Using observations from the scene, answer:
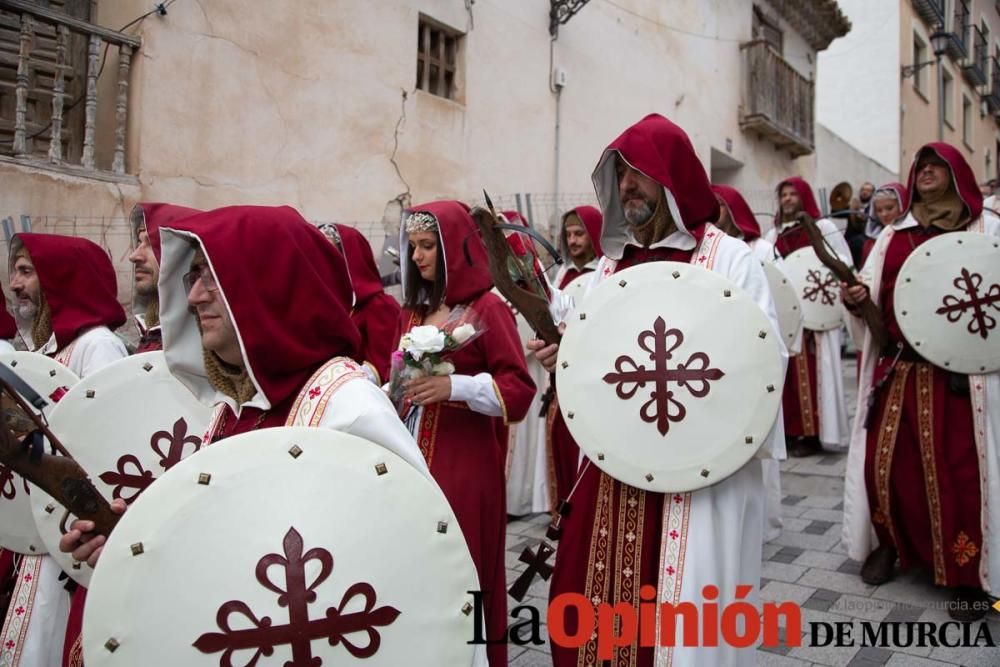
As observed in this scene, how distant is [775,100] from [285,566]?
1407cm

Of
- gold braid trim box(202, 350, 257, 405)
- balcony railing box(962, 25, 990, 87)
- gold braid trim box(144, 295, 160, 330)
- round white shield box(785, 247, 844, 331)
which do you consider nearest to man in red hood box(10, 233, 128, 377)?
gold braid trim box(144, 295, 160, 330)

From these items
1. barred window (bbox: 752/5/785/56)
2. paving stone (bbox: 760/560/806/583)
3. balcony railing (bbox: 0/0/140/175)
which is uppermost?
barred window (bbox: 752/5/785/56)

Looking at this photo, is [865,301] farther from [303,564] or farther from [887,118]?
[887,118]

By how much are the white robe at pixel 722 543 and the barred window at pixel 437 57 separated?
553 centimetres

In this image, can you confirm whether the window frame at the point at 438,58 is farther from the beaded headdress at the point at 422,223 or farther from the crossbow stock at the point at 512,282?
the crossbow stock at the point at 512,282

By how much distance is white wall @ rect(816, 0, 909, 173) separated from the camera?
16.9 m

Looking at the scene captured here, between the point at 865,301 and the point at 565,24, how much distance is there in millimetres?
6278

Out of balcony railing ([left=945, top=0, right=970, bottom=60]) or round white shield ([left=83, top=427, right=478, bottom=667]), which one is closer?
round white shield ([left=83, top=427, right=478, bottom=667])

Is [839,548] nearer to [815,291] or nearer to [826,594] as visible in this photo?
[826,594]

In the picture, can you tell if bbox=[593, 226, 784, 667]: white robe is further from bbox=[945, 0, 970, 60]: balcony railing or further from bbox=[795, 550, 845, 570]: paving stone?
bbox=[945, 0, 970, 60]: balcony railing

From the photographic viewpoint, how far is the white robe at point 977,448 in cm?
334

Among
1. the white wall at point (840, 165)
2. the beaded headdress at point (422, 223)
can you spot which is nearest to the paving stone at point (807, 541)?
the beaded headdress at point (422, 223)

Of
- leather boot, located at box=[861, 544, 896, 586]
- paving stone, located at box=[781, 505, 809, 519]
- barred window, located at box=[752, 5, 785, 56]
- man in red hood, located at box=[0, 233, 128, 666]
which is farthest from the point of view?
barred window, located at box=[752, 5, 785, 56]

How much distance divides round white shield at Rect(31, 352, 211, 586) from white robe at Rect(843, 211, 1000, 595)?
3268 millimetres
